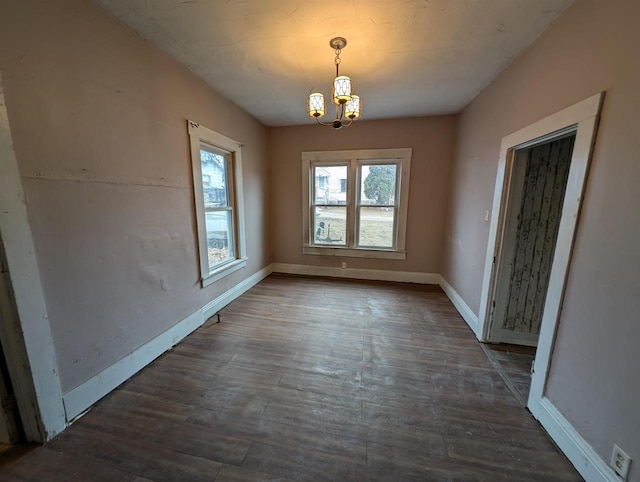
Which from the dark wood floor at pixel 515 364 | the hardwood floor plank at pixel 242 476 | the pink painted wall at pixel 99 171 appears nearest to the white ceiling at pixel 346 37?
the pink painted wall at pixel 99 171

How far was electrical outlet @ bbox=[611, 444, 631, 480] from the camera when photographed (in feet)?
3.41

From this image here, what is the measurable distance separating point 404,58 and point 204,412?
123 inches

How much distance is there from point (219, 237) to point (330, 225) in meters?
1.89

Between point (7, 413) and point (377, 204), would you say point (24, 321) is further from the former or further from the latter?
point (377, 204)

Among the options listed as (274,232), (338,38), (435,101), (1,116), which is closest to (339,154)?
(435,101)

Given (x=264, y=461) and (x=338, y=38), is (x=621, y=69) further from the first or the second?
(x=264, y=461)

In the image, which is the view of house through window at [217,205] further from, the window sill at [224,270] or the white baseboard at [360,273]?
the white baseboard at [360,273]

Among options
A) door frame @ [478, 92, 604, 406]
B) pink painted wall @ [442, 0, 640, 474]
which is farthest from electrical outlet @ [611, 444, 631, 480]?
door frame @ [478, 92, 604, 406]

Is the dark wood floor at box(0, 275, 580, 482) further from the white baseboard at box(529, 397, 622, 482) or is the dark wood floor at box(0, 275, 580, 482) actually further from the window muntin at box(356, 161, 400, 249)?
the window muntin at box(356, 161, 400, 249)

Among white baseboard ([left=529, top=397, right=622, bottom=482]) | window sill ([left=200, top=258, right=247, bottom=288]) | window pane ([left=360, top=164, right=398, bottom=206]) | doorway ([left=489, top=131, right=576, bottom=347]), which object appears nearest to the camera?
white baseboard ([left=529, top=397, right=622, bottom=482])

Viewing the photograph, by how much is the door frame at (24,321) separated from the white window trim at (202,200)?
128 cm

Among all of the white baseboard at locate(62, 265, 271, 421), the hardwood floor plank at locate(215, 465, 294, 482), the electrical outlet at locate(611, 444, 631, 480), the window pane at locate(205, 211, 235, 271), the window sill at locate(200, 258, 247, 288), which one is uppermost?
the window pane at locate(205, 211, 235, 271)

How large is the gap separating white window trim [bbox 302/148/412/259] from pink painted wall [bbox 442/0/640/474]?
6.74 feet

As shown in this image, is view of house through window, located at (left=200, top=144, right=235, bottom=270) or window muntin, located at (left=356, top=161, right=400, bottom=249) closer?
view of house through window, located at (left=200, top=144, right=235, bottom=270)
